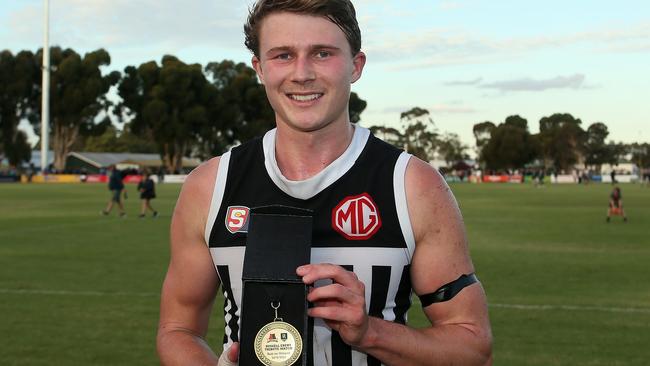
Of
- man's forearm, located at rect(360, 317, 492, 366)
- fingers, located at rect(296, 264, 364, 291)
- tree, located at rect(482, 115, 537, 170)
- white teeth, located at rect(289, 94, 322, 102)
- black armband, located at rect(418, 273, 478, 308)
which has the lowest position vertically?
man's forearm, located at rect(360, 317, 492, 366)

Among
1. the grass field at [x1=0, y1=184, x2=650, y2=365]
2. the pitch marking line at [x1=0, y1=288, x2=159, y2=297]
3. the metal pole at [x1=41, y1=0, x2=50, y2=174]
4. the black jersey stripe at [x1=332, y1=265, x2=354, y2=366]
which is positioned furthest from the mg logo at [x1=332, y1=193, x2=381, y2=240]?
the metal pole at [x1=41, y1=0, x2=50, y2=174]

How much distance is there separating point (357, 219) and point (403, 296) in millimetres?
302

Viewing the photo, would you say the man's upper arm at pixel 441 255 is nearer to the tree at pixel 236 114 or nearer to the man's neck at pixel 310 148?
the man's neck at pixel 310 148

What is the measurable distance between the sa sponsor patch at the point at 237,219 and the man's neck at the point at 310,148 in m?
0.18

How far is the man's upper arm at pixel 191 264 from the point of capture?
2.90 m

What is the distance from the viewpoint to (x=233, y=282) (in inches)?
111

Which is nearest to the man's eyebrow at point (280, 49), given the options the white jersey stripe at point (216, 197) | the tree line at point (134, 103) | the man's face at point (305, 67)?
the man's face at point (305, 67)

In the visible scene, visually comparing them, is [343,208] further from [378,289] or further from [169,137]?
[169,137]

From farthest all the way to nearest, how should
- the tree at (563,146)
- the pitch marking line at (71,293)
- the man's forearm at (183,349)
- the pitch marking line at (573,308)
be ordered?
1. the tree at (563,146)
2. the pitch marking line at (71,293)
3. the pitch marking line at (573,308)
4. the man's forearm at (183,349)

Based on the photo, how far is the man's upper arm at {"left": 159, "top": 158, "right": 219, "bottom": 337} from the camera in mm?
2900

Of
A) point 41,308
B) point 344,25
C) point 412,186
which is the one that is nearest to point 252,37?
point 344,25

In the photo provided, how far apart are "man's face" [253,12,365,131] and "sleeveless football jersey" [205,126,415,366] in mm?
194

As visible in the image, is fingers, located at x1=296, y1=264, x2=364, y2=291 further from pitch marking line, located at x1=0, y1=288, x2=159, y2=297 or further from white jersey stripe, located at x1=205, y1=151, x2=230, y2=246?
pitch marking line, located at x1=0, y1=288, x2=159, y2=297

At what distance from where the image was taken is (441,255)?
270 centimetres
